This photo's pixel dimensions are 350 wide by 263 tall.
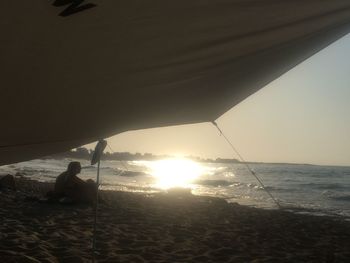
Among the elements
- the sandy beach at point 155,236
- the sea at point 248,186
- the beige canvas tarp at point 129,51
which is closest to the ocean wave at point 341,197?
the sea at point 248,186

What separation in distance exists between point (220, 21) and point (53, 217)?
7.43 meters

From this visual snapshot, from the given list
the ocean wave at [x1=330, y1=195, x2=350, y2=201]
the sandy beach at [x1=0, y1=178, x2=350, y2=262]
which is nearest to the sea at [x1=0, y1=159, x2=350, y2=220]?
the ocean wave at [x1=330, y1=195, x2=350, y2=201]

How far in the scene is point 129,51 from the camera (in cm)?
205

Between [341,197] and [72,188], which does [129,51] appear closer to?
[72,188]

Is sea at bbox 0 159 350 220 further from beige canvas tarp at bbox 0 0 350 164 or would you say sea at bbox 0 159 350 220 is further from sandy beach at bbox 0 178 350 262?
beige canvas tarp at bbox 0 0 350 164

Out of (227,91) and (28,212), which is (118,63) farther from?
(28,212)

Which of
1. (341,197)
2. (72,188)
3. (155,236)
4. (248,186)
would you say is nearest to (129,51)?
(155,236)

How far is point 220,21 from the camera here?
204 centimetres

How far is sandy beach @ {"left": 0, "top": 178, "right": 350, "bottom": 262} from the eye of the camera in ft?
19.1

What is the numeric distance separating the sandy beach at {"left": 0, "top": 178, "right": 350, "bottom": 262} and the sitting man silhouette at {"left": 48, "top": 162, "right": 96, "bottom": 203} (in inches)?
16.9

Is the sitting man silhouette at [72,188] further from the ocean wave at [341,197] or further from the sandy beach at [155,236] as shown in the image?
the ocean wave at [341,197]

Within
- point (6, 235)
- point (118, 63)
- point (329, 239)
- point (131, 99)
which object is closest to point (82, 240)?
point (6, 235)

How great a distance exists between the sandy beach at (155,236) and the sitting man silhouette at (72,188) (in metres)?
0.43

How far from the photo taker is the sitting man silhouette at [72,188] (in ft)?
33.2
